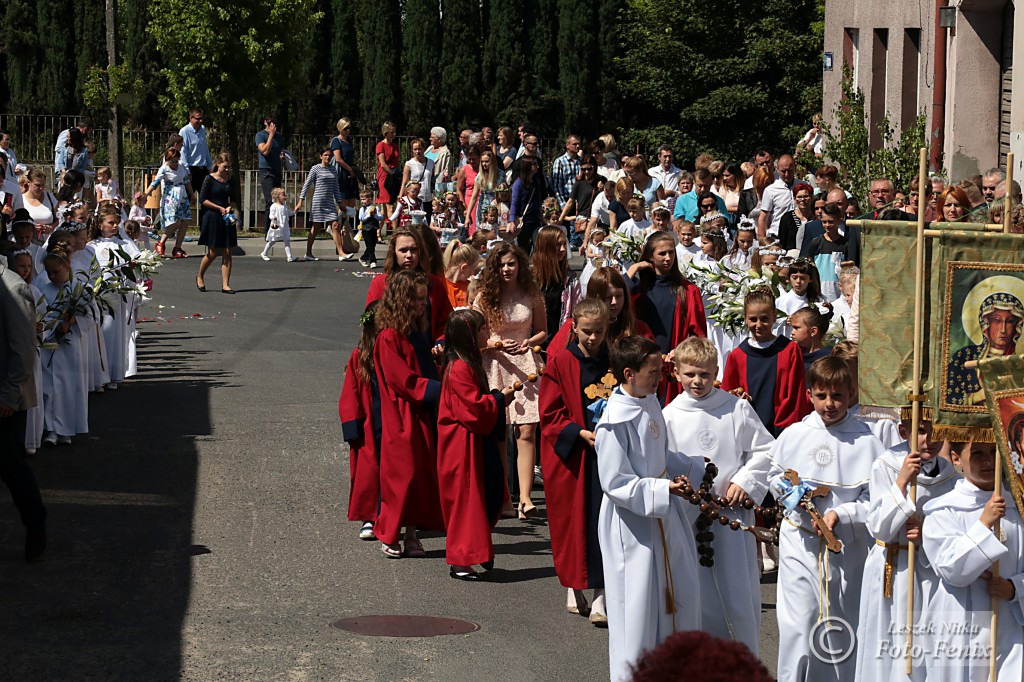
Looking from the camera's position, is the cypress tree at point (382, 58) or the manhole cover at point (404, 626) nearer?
the manhole cover at point (404, 626)

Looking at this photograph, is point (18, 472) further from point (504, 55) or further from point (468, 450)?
point (504, 55)

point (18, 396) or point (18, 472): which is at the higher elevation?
point (18, 396)

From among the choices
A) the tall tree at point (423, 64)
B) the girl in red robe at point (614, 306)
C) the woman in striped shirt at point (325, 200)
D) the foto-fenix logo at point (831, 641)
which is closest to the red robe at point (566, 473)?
the girl in red robe at point (614, 306)

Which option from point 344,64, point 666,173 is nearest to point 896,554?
point 666,173

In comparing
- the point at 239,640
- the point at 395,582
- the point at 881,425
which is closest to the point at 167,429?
the point at 395,582

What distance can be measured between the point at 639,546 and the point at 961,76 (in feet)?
43.6

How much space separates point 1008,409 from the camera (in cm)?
550

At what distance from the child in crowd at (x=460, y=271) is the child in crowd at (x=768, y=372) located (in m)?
3.53

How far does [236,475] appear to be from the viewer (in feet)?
39.9

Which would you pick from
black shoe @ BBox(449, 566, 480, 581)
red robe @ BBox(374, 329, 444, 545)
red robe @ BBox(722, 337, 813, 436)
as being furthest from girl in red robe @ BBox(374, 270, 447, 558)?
red robe @ BBox(722, 337, 813, 436)

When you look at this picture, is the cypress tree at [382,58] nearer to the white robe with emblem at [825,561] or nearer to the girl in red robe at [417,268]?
the girl in red robe at [417,268]

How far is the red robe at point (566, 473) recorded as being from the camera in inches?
340

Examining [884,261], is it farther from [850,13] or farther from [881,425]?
[850,13]

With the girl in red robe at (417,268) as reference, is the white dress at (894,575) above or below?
below
